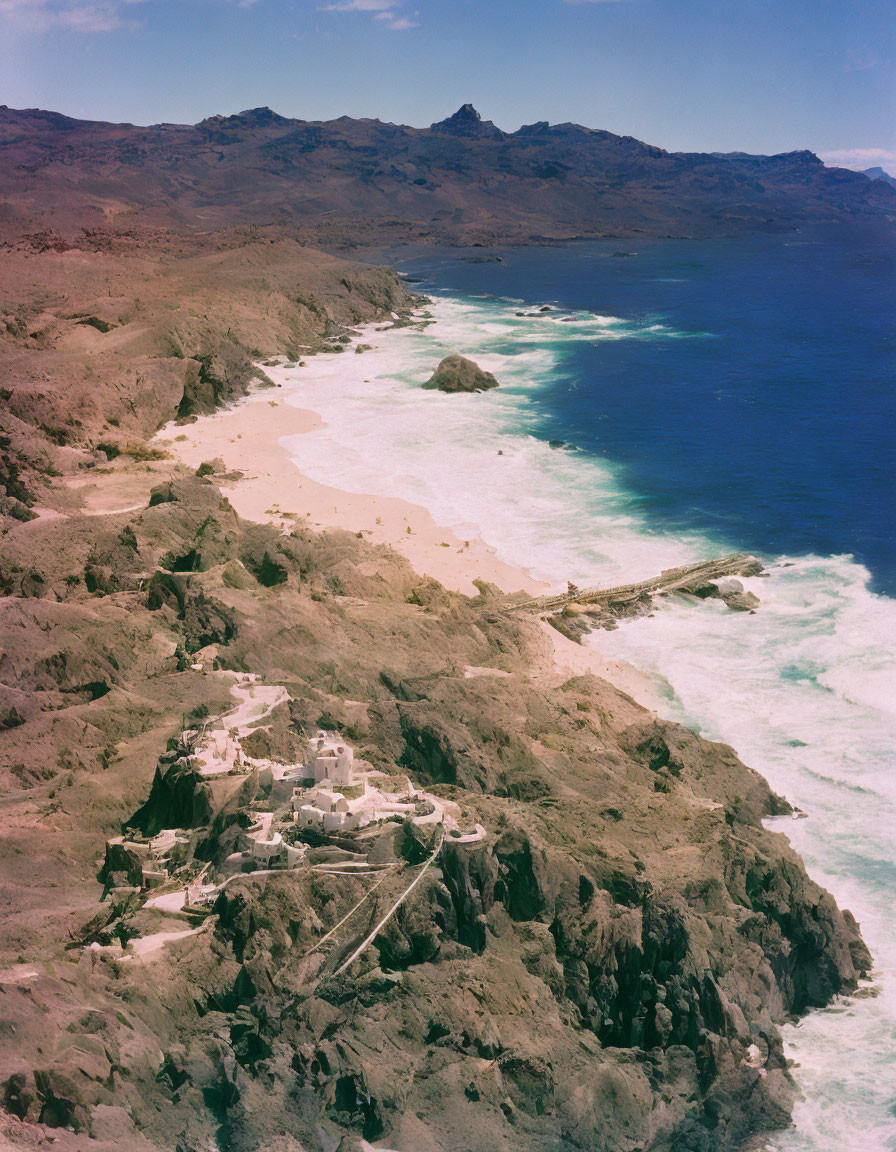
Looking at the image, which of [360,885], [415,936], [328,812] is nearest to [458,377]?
[328,812]

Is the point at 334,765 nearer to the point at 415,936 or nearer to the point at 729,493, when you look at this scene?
the point at 415,936

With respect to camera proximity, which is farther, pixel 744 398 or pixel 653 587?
pixel 744 398

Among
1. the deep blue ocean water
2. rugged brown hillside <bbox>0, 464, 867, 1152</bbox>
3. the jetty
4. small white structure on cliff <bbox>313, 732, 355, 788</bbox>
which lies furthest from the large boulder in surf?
small white structure on cliff <bbox>313, 732, 355, 788</bbox>

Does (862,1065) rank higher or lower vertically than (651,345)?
lower

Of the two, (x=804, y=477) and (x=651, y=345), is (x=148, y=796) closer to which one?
(x=804, y=477)

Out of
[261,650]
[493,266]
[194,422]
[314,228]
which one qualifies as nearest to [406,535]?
[261,650]

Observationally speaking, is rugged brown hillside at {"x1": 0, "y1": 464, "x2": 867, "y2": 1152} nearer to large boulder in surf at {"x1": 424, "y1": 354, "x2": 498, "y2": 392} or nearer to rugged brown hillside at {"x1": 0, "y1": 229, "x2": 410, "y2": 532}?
rugged brown hillside at {"x1": 0, "y1": 229, "x2": 410, "y2": 532}
